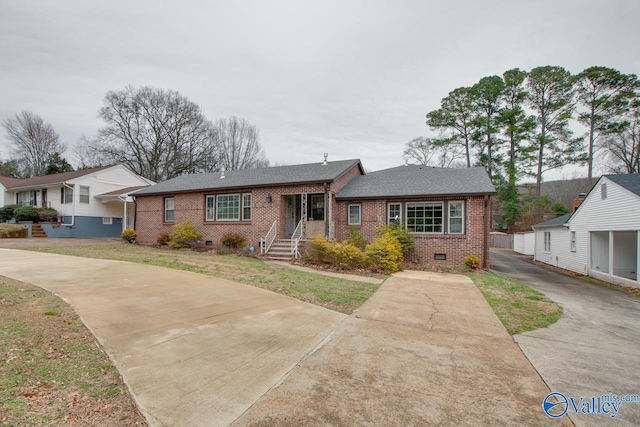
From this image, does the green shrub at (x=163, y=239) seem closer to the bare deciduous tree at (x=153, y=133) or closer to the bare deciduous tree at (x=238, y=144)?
the bare deciduous tree at (x=153, y=133)

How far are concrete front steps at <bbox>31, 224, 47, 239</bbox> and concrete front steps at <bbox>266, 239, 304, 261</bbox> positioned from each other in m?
16.3

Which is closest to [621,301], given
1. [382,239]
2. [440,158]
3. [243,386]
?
[382,239]

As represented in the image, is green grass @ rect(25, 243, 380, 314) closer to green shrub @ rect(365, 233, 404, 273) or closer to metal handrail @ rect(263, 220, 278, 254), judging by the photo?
green shrub @ rect(365, 233, 404, 273)

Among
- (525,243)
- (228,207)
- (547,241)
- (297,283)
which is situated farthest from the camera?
(525,243)

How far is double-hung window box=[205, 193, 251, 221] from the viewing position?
50.9 ft

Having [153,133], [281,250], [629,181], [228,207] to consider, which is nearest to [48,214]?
[228,207]

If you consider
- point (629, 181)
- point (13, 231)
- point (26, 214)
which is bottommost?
point (13, 231)

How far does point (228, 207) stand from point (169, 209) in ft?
14.0

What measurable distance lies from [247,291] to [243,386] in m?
4.06

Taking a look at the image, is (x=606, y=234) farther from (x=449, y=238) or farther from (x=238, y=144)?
(x=238, y=144)

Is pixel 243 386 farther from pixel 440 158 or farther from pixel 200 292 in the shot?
pixel 440 158

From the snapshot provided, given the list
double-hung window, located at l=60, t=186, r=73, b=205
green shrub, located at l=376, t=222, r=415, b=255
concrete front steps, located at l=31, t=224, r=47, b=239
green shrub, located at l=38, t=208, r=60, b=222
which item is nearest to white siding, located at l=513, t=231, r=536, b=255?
green shrub, located at l=376, t=222, r=415, b=255

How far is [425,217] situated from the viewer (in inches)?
508

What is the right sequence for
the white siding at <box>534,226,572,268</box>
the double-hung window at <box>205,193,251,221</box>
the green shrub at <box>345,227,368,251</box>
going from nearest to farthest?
the green shrub at <box>345,227,368,251</box> < the double-hung window at <box>205,193,251,221</box> < the white siding at <box>534,226,572,268</box>
